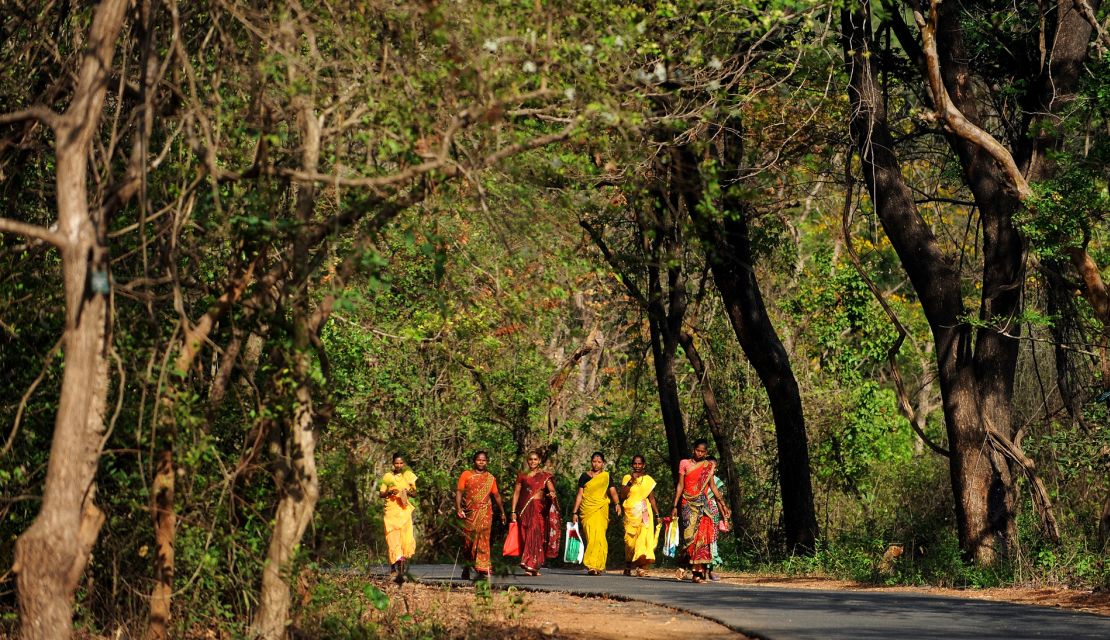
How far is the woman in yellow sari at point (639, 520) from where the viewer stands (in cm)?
2392

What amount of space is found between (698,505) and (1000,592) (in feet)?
14.0

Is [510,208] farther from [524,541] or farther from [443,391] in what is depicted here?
[443,391]

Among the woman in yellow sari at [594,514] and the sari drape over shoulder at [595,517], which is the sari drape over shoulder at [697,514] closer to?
the woman in yellow sari at [594,514]

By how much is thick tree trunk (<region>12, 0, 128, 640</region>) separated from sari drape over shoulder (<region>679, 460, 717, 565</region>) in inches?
485

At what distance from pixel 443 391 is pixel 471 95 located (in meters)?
21.5

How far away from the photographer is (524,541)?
22.4m

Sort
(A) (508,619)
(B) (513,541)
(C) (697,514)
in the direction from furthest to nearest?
(B) (513,541)
(C) (697,514)
(A) (508,619)

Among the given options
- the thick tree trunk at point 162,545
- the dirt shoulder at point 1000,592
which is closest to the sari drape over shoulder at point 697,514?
the dirt shoulder at point 1000,592

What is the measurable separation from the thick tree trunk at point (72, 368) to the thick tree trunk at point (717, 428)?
64.8 feet

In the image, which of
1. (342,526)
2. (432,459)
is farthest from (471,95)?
(432,459)

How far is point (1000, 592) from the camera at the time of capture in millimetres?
17969

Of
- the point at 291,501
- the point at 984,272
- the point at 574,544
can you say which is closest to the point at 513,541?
the point at 574,544

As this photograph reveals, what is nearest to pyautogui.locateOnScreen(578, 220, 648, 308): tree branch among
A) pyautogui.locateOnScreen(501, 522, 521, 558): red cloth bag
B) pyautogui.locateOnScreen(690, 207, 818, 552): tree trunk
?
pyautogui.locateOnScreen(690, 207, 818, 552): tree trunk

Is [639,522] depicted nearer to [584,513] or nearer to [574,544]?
[584,513]
